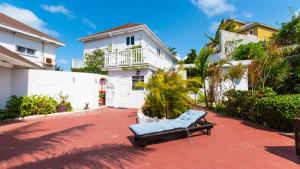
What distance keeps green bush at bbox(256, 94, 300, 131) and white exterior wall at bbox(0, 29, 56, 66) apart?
19538 mm

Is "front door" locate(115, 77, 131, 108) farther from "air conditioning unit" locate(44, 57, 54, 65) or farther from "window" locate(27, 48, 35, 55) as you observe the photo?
"window" locate(27, 48, 35, 55)

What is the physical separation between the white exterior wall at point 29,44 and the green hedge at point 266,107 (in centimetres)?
1825

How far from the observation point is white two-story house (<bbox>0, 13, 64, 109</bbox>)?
10469 mm

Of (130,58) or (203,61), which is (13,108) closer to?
(130,58)

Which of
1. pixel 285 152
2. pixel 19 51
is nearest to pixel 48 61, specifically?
pixel 19 51

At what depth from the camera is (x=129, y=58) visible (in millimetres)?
14625

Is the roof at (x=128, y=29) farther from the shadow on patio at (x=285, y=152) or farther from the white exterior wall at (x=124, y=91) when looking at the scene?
the shadow on patio at (x=285, y=152)

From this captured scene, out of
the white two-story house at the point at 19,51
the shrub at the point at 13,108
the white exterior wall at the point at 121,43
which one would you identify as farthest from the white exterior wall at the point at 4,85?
the white exterior wall at the point at 121,43

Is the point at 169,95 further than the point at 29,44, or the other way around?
the point at 29,44

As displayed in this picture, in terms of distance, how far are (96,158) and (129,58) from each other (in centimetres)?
1081

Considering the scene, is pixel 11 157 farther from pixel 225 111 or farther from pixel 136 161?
pixel 225 111

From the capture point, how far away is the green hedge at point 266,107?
677cm

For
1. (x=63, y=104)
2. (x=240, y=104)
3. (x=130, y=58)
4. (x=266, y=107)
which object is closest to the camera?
(x=266, y=107)

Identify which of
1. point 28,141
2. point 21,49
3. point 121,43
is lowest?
point 28,141
